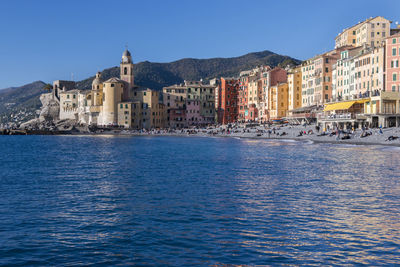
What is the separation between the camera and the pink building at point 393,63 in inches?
2995

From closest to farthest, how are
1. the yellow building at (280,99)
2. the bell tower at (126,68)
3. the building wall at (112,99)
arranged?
the yellow building at (280,99) < the building wall at (112,99) < the bell tower at (126,68)

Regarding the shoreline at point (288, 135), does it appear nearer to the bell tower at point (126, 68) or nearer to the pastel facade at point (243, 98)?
the pastel facade at point (243, 98)

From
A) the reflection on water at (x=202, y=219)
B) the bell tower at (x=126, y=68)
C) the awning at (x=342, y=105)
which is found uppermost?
the bell tower at (x=126, y=68)

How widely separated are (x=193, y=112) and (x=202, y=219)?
147m

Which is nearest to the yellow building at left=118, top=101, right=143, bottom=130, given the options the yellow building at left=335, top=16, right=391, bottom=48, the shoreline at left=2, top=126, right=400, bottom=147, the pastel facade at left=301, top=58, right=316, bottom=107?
the shoreline at left=2, top=126, right=400, bottom=147

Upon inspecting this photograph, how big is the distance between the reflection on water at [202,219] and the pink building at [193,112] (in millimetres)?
131060

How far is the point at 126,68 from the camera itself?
16400 cm

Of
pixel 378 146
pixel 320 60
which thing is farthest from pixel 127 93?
pixel 378 146

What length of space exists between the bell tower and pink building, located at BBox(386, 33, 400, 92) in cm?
10339

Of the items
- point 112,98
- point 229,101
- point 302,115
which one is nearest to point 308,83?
point 302,115

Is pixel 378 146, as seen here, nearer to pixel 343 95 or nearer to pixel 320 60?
pixel 343 95

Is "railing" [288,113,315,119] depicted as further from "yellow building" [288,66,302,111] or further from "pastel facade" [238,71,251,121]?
"pastel facade" [238,71,251,121]

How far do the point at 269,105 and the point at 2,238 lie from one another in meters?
121

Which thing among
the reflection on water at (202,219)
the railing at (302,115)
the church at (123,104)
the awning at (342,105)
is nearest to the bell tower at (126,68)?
the church at (123,104)
